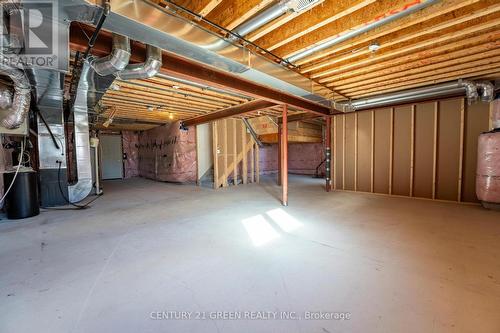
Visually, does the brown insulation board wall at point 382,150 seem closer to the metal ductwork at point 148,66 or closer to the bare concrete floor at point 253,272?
the bare concrete floor at point 253,272

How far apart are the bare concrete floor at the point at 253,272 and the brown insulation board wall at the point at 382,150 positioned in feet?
5.92

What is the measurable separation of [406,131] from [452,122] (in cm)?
77

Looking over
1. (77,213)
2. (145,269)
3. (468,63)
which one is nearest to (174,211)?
(77,213)

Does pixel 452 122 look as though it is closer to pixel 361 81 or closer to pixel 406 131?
pixel 406 131

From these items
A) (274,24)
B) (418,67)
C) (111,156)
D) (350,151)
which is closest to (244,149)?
(350,151)

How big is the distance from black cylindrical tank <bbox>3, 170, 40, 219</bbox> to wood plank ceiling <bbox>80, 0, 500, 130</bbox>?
6.54 feet

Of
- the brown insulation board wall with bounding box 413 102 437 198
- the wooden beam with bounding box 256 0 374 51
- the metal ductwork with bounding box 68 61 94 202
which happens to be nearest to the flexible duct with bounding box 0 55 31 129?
the metal ductwork with bounding box 68 61 94 202

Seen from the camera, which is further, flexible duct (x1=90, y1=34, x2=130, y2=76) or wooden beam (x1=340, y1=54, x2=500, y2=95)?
wooden beam (x1=340, y1=54, x2=500, y2=95)

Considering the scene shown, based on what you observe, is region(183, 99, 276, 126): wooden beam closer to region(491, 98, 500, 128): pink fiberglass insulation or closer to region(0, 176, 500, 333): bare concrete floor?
region(0, 176, 500, 333): bare concrete floor

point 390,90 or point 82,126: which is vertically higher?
point 390,90

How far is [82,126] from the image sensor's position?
13.8ft

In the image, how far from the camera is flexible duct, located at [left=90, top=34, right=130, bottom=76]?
1.97 meters

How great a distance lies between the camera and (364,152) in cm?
545

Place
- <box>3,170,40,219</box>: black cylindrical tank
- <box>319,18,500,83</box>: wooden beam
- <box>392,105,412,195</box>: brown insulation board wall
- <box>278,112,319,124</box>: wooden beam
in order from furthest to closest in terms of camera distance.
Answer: <box>278,112,319,124</box>: wooden beam
<box>392,105,412,195</box>: brown insulation board wall
<box>3,170,40,219</box>: black cylindrical tank
<box>319,18,500,83</box>: wooden beam
